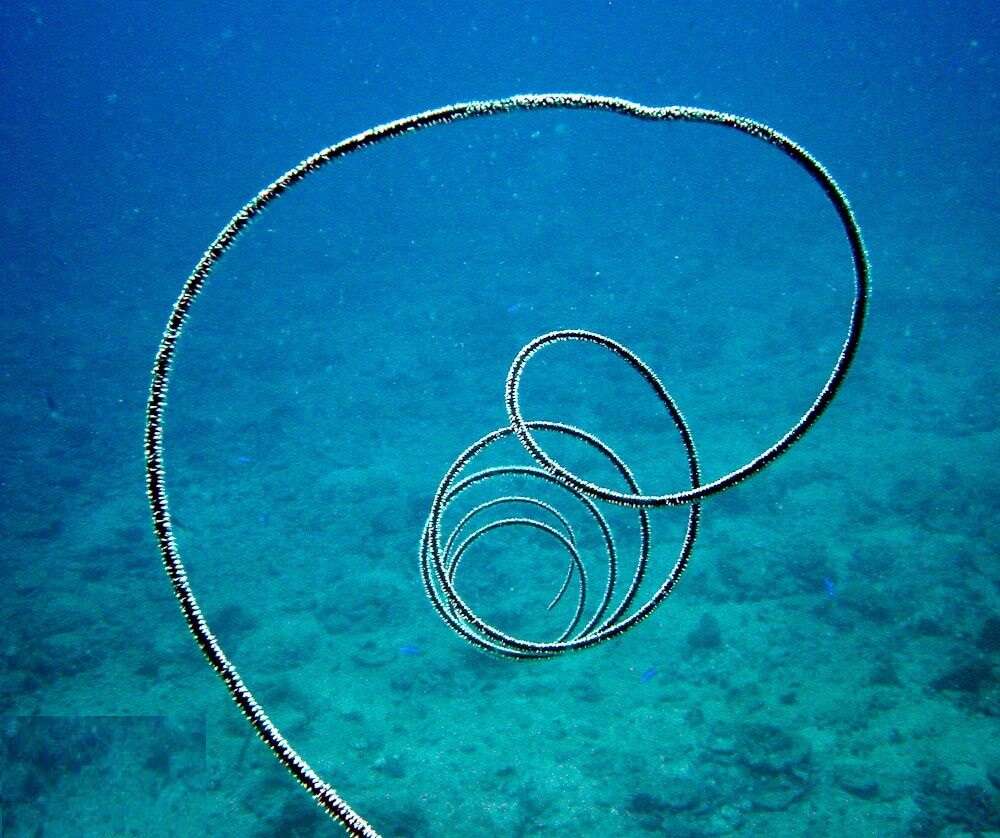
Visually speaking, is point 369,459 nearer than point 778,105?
Yes

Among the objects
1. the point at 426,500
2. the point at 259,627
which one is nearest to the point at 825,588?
the point at 426,500

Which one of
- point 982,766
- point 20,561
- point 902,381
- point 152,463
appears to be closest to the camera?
point 152,463

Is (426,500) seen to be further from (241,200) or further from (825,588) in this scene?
(241,200)

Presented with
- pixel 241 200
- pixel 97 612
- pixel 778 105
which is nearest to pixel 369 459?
pixel 97 612

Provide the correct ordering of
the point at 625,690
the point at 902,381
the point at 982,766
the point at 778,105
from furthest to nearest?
the point at 778,105, the point at 902,381, the point at 625,690, the point at 982,766

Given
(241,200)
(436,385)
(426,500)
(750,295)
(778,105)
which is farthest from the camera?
(778,105)

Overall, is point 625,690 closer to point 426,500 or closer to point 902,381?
point 426,500

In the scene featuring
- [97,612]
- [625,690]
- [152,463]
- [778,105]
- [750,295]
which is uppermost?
[778,105]

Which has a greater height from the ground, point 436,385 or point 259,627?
point 436,385

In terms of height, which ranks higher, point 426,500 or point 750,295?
point 750,295
